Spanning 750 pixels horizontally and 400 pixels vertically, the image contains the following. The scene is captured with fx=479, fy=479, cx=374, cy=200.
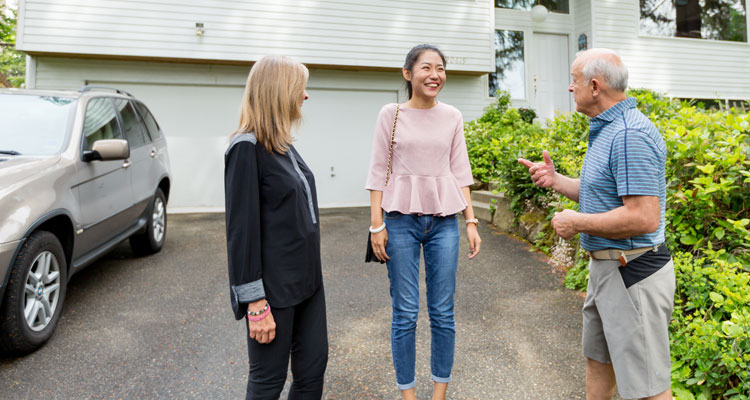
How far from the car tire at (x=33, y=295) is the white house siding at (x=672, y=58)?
11678 mm

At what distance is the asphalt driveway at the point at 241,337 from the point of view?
9.20 feet

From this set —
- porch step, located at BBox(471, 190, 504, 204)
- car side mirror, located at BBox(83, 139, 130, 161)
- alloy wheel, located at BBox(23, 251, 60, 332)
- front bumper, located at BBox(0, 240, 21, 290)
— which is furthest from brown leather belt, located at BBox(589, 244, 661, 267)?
porch step, located at BBox(471, 190, 504, 204)

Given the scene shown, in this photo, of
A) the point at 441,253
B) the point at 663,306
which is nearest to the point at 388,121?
the point at 441,253

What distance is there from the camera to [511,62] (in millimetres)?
11633

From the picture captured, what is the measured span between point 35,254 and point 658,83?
1321 centimetres

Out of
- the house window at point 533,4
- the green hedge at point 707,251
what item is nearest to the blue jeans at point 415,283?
the green hedge at point 707,251

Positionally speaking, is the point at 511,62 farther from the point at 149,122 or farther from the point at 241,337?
the point at 241,337

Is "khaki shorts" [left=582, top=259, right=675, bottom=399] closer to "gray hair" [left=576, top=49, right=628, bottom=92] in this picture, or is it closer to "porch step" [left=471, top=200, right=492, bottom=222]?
"gray hair" [left=576, top=49, right=628, bottom=92]

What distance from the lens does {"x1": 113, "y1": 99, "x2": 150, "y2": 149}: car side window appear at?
5.04 m

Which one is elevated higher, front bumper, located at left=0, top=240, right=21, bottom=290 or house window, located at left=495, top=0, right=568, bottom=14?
house window, located at left=495, top=0, right=568, bottom=14

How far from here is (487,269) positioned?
16.5ft

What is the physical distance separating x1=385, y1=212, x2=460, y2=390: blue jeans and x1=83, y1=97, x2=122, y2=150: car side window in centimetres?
304

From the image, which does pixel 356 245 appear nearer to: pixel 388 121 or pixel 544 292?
pixel 544 292

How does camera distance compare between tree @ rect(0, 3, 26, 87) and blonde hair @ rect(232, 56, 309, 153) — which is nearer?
blonde hair @ rect(232, 56, 309, 153)
